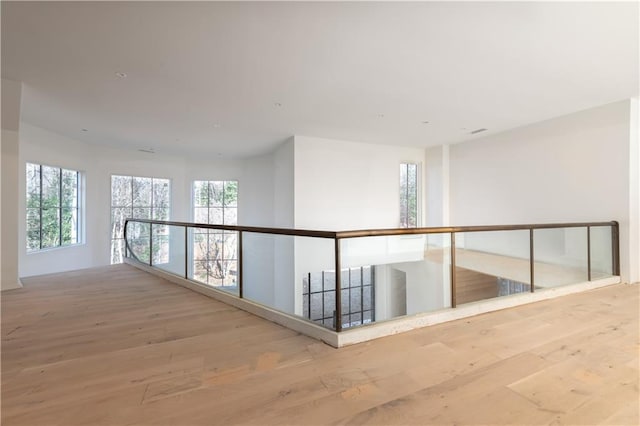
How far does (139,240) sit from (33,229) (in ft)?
7.28

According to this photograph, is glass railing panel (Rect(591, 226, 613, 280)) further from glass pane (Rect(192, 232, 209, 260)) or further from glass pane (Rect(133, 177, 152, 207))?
glass pane (Rect(133, 177, 152, 207))

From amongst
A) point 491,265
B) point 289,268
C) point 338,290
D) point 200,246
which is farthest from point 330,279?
point 200,246

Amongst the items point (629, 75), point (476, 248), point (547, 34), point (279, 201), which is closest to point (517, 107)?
point (629, 75)

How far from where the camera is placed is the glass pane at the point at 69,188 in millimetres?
6738

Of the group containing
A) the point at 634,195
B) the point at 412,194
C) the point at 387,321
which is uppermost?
the point at 412,194

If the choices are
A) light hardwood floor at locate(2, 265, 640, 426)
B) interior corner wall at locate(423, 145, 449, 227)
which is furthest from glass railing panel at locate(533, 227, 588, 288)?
interior corner wall at locate(423, 145, 449, 227)

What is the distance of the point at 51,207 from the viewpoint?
250 inches

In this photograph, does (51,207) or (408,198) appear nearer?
(51,207)

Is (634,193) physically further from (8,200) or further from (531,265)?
(8,200)

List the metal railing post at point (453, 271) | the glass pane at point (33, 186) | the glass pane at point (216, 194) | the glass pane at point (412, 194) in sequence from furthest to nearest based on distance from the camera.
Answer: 1. the glass pane at point (216, 194)
2. the glass pane at point (412, 194)
3. the glass pane at point (33, 186)
4. the metal railing post at point (453, 271)

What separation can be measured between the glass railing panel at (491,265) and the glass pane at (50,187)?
8148 mm

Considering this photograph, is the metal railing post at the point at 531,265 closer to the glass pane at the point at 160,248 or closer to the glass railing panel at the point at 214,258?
the glass railing panel at the point at 214,258

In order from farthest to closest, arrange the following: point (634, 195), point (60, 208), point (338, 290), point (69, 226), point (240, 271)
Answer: point (69, 226) → point (60, 208) → point (634, 195) → point (240, 271) → point (338, 290)

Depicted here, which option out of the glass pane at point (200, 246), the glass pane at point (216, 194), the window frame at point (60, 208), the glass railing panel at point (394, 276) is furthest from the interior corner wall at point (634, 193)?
the window frame at point (60, 208)
